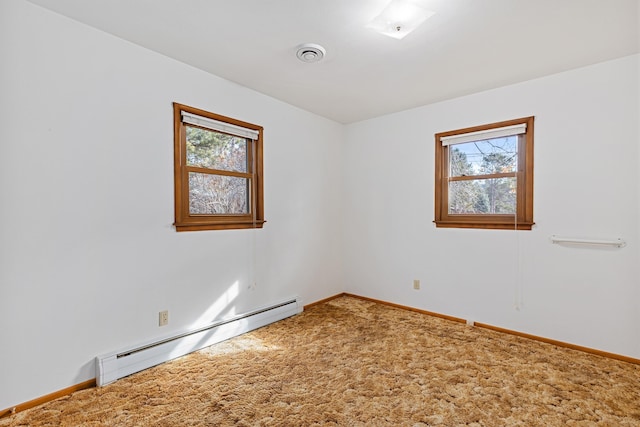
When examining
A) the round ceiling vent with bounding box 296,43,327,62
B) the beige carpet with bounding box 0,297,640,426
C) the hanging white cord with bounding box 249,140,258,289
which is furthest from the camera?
the hanging white cord with bounding box 249,140,258,289

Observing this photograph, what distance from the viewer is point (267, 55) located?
2475 mm

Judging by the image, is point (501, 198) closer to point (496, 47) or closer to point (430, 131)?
point (430, 131)

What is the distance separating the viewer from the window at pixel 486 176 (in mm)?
2982

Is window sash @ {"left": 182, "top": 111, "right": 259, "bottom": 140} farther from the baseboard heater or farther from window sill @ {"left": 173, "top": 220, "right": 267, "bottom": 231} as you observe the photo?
the baseboard heater

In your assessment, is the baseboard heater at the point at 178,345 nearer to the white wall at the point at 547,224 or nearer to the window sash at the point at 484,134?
the white wall at the point at 547,224

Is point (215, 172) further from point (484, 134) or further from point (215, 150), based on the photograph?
point (484, 134)

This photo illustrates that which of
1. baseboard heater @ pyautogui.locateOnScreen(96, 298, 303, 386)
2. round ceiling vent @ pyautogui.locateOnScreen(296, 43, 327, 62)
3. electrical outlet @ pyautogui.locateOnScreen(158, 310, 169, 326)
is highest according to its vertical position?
round ceiling vent @ pyautogui.locateOnScreen(296, 43, 327, 62)

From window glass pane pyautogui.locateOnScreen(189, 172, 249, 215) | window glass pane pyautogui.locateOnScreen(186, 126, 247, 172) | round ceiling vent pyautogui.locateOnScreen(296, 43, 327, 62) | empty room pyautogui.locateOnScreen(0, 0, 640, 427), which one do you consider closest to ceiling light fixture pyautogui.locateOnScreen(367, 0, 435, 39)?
empty room pyautogui.locateOnScreen(0, 0, 640, 427)

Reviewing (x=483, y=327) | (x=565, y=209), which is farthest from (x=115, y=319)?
(x=565, y=209)

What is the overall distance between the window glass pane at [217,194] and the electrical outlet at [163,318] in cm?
87

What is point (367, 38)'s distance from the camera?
7.26ft

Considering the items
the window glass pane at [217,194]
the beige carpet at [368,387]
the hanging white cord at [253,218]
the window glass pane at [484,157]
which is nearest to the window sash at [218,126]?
the hanging white cord at [253,218]

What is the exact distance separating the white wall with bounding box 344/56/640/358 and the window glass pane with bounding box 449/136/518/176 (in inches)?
8.5

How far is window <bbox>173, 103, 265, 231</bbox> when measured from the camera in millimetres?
2662
